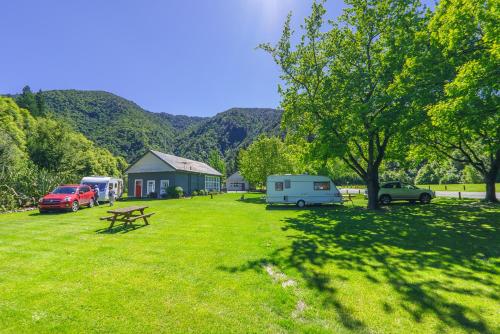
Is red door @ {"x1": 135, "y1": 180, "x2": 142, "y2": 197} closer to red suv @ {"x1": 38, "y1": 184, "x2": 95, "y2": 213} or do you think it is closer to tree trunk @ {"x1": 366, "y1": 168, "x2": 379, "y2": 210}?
red suv @ {"x1": 38, "y1": 184, "x2": 95, "y2": 213}

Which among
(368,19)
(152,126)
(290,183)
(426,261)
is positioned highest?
(152,126)

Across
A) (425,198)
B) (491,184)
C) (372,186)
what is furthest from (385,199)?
(491,184)

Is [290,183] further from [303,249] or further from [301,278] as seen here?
[301,278]

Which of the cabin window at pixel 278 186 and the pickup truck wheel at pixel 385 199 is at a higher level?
the cabin window at pixel 278 186

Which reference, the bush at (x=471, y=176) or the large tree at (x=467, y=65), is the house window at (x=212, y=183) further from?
the bush at (x=471, y=176)

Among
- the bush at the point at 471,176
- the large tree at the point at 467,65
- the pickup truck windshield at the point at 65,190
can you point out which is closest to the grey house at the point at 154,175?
the pickup truck windshield at the point at 65,190

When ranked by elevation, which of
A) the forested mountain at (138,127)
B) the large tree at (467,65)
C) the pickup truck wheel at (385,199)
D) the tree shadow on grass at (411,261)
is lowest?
the tree shadow on grass at (411,261)

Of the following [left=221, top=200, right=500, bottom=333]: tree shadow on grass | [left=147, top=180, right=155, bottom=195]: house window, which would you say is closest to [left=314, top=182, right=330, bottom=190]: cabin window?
[left=221, top=200, right=500, bottom=333]: tree shadow on grass

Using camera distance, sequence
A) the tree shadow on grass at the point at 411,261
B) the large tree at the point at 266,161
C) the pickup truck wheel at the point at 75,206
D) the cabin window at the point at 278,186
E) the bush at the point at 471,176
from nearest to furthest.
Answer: the tree shadow on grass at the point at 411,261 < the pickup truck wheel at the point at 75,206 < the cabin window at the point at 278,186 < the large tree at the point at 266,161 < the bush at the point at 471,176

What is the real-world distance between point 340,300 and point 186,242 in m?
5.76

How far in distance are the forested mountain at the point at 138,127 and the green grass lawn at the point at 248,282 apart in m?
85.3

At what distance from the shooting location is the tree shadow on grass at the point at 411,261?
4656mm

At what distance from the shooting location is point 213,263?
6852 mm

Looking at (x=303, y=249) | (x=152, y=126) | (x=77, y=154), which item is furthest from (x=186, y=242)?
(x=152, y=126)
